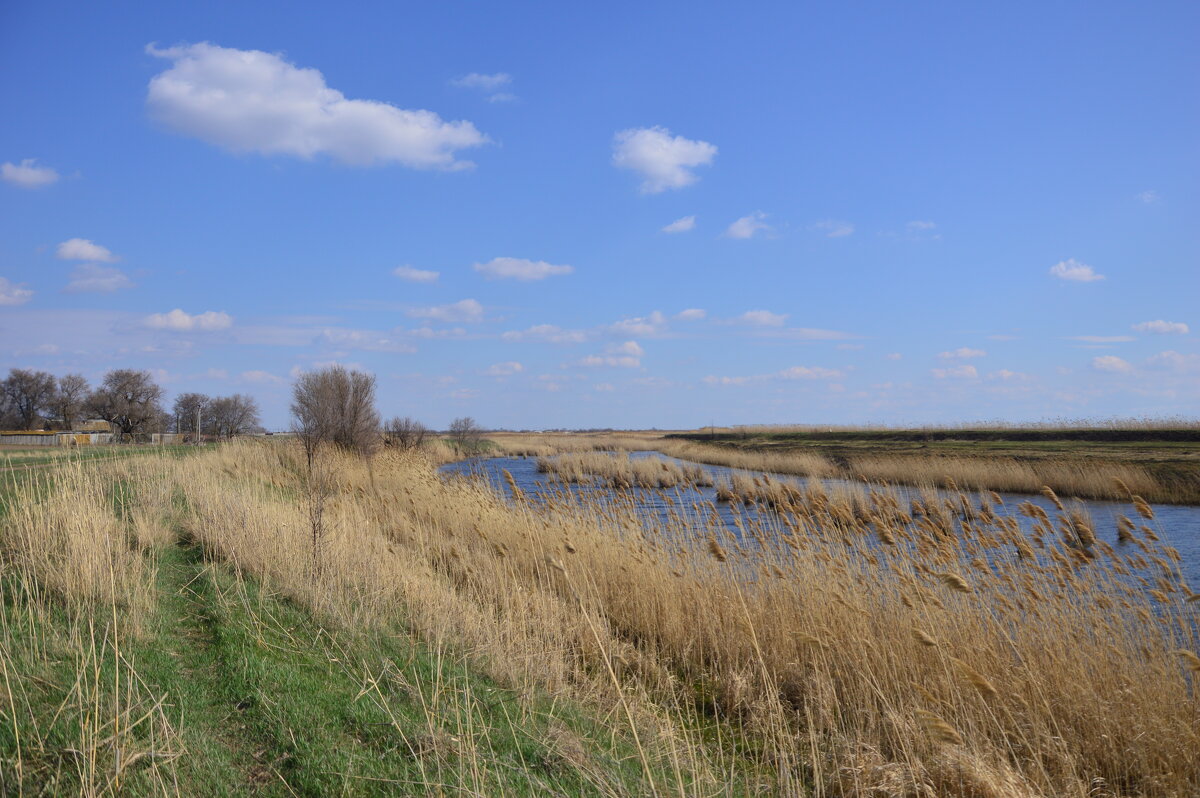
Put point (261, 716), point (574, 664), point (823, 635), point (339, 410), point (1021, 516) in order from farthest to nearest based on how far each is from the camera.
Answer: point (339, 410) < point (1021, 516) < point (823, 635) < point (574, 664) < point (261, 716)

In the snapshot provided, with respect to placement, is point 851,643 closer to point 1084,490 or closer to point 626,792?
point 626,792

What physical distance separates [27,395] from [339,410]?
206 feet

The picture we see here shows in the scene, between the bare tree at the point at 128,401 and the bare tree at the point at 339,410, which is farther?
the bare tree at the point at 128,401

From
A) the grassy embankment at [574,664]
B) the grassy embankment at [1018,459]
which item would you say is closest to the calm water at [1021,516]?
the grassy embankment at [1018,459]

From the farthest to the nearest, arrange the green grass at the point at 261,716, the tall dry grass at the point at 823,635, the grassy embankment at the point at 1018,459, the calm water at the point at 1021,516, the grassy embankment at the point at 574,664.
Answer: the grassy embankment at the point at 1018,459 < the calm water at the point at 1021,516 < the tall dry grass at the point at 823,635 < the grassy embankment at the point at 574,664 < the green grass at the point at 261,716

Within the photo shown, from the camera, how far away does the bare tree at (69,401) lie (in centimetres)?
6750

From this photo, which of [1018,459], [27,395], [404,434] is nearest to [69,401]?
[27,395]

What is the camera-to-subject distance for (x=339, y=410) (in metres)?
25.1

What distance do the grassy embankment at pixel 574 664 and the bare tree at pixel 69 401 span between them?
70.1 meters

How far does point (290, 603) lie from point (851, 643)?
5.16 m

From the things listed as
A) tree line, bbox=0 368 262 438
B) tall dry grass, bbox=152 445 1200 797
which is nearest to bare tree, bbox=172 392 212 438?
tree line, bbox=0 368 262 438

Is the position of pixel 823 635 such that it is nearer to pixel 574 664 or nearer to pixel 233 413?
pixel 574 664

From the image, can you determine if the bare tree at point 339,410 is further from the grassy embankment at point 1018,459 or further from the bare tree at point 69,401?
the bare tree at point 69,401

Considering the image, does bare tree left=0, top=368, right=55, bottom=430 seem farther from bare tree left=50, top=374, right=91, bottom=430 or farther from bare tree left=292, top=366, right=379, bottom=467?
bare tree left=292, top=366, right=379, bottom=467
